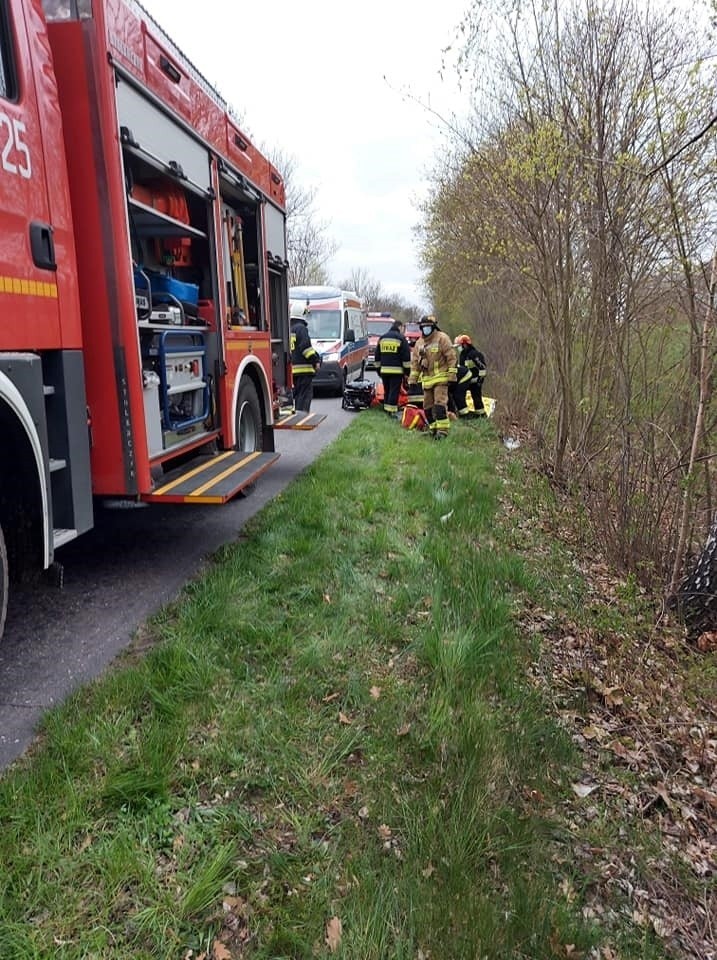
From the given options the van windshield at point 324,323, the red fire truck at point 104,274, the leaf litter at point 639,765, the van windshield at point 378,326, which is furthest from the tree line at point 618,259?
the van windshield at point 378,326

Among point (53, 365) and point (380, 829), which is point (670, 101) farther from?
point (380, 829)

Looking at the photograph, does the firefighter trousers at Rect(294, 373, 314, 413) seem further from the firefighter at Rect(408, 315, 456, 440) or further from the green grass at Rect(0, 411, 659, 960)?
the green grass at Rect(0, 411, 659, 960)

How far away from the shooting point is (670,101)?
4492 mm

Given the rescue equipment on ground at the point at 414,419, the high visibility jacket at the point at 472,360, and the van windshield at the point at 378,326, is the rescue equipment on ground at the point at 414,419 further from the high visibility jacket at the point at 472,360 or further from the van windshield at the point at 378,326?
the van windshield at the point at 378,326

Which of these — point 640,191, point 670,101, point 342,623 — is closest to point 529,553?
point 342,623

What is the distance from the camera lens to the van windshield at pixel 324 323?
15.2 metres

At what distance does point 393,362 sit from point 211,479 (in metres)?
7.48

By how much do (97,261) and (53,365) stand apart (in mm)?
660

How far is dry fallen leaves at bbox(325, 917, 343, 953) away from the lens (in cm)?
176

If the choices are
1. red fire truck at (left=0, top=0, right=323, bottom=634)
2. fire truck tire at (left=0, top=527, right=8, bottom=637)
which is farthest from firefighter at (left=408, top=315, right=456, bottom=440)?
fire truck tire at (left=0, top=527, right=8, bottom=637)

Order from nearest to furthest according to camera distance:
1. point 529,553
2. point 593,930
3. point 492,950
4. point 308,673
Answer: point 492,950 < point 593,930 < point 308,673 < point 529,553

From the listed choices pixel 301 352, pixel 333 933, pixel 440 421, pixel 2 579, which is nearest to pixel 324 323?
pixel 301 352

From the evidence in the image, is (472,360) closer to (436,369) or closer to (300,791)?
(436,369)

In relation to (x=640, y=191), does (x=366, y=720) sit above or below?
below
